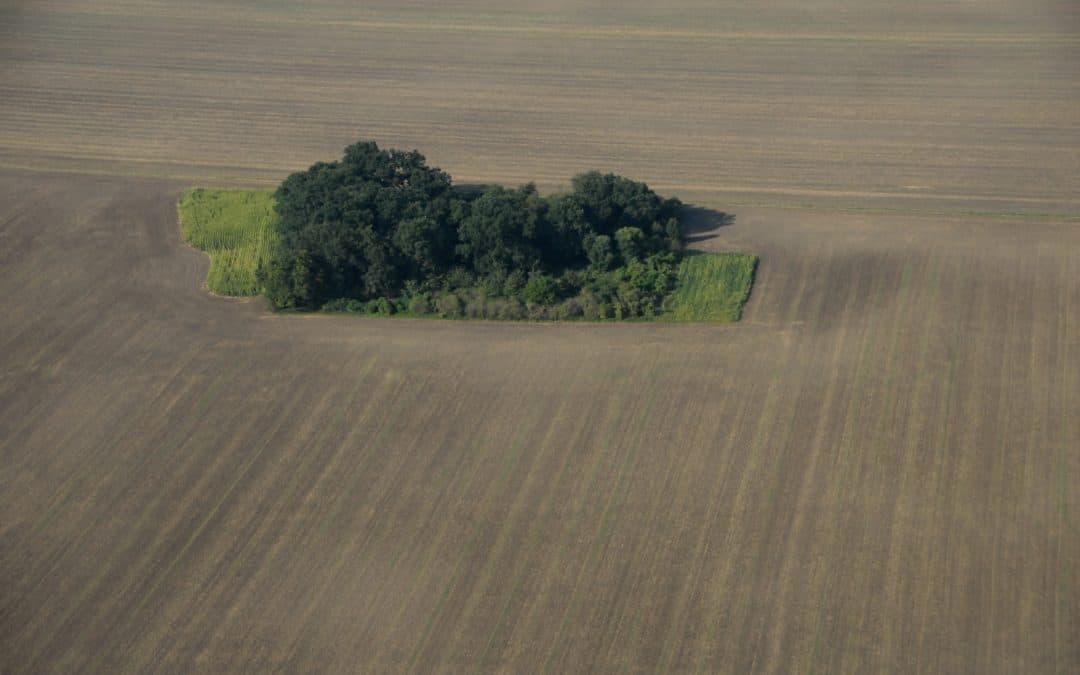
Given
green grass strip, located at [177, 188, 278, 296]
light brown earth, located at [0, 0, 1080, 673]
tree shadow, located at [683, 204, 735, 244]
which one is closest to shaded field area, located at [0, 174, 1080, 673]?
light brown earth, located at [0, 0, 1080, 673]

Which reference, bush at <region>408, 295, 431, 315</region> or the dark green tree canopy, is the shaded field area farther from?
the dark green tree canopy

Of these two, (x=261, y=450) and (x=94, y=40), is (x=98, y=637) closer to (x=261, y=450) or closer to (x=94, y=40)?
(x=261, y=450)

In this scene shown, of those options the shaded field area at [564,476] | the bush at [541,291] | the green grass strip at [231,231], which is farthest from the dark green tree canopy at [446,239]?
the shaded field area at [564,476]

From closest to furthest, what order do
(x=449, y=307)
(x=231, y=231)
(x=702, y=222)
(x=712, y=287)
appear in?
(x=449, y=307), (x=712, y=287), (x=702, y=222), (x=231, y=231)

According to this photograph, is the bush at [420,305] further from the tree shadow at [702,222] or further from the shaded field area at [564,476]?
the tree shadow at [702,222]

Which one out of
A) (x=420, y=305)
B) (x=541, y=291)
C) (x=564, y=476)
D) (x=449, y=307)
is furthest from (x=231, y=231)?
(x=564, y=476)

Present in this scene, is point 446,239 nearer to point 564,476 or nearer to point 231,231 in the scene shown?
point 231,231

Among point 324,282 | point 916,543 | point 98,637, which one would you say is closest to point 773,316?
point 916,543
